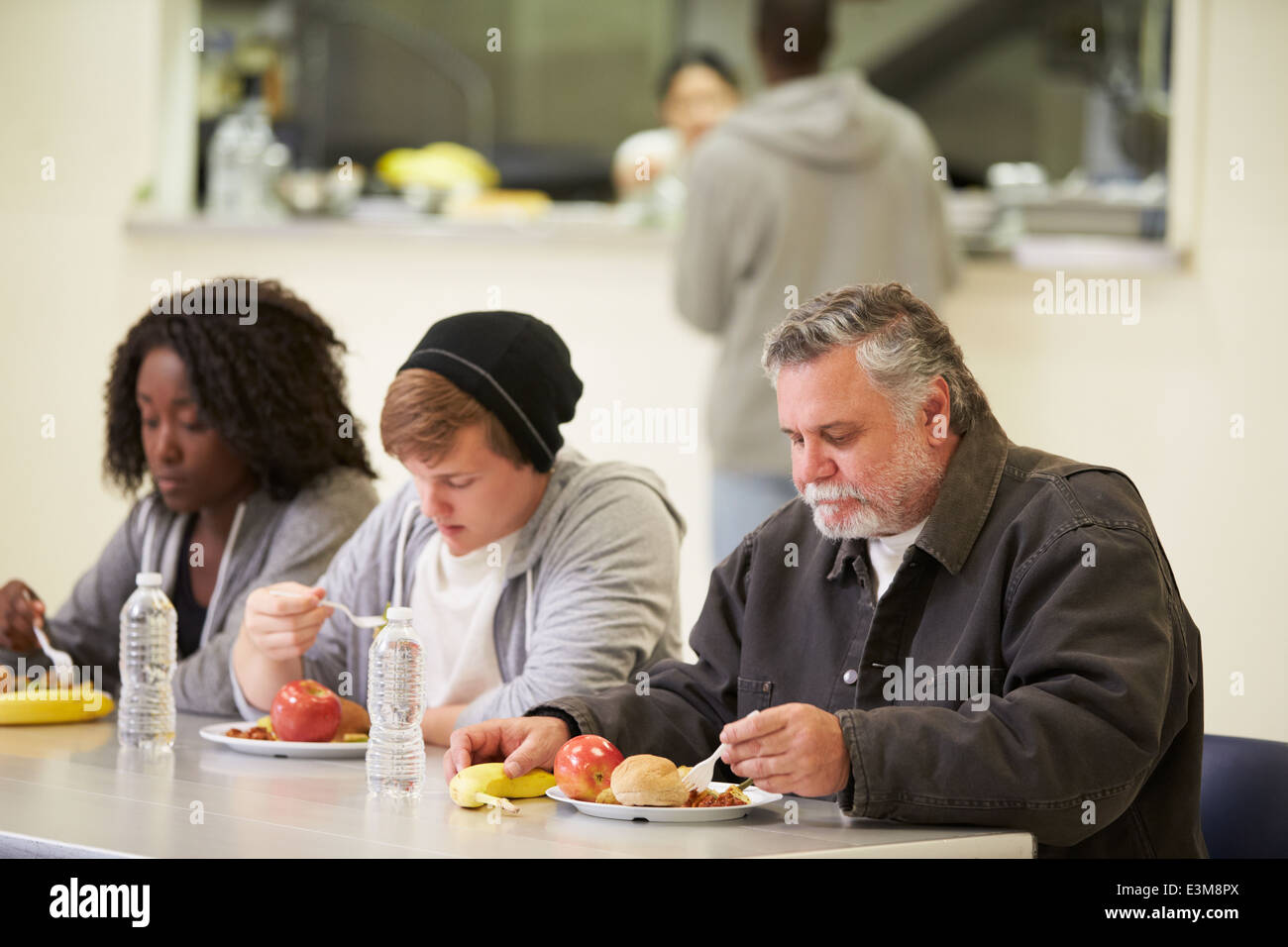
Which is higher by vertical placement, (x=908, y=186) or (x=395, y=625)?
(x=908, y=186)

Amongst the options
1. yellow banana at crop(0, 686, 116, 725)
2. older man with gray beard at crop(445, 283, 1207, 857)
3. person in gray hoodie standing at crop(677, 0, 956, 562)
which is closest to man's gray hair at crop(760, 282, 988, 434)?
older man with gray beard at crop(445, 283, 1207, 857)

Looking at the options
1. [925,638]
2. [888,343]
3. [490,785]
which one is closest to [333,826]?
[490,785]

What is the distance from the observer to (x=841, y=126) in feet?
12.7

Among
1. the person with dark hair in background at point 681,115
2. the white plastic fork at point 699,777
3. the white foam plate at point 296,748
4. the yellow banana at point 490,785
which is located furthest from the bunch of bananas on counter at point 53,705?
the person with dark hair in background at point 681,115

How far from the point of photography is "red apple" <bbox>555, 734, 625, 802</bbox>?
1.77 metres

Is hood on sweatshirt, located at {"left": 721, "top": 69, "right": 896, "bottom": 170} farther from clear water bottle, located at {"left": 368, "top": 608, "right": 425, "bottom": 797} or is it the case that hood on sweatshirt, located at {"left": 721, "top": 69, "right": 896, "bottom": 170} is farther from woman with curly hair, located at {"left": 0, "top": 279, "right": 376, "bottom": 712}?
clear water bottle, located at {"left": 368, "top": 608, "right": 425, "bottom": 797}

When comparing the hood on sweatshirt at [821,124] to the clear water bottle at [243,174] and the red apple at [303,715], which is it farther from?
the red apple at [303,715]

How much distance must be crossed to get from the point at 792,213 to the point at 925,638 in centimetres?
219

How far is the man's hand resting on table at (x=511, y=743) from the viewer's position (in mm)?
1849

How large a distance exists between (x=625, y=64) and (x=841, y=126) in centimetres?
342

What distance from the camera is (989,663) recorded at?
5.93 ft
